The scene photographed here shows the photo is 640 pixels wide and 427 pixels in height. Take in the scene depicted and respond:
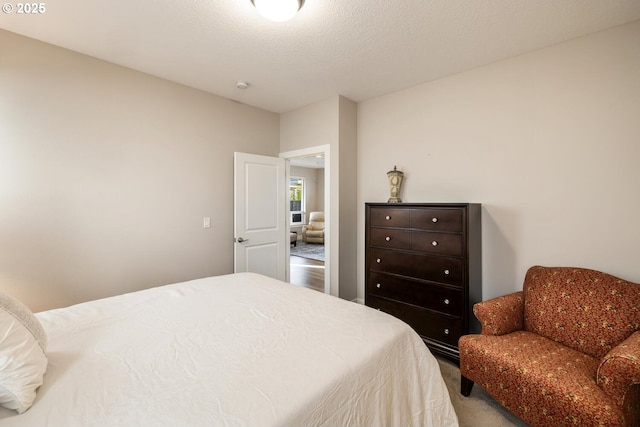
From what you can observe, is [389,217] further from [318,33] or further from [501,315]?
[318,33]

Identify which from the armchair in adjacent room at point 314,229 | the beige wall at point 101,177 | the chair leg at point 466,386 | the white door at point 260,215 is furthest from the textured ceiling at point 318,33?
the armchair in adjacent room at point 314,229

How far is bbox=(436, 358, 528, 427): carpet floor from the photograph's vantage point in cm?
169

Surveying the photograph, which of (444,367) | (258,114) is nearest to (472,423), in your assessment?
(444,367)

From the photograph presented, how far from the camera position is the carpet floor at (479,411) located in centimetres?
169

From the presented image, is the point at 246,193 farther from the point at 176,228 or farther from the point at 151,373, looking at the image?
the point at 151,373

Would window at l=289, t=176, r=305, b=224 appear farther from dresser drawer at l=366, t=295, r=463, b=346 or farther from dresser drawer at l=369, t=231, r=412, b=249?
dresser drawer at l=366, t=295, r=463, b=346

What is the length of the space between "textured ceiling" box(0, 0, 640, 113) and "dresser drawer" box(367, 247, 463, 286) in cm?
180

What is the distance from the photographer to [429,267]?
2.45 meters

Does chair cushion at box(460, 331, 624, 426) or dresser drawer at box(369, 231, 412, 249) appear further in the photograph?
dresser drawer at box(369, 231, 412, 249)

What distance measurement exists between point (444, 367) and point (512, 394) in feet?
2.60

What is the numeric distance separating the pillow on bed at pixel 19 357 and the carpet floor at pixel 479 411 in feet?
6.95

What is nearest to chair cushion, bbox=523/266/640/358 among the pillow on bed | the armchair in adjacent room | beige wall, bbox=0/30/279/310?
the pillow on bed

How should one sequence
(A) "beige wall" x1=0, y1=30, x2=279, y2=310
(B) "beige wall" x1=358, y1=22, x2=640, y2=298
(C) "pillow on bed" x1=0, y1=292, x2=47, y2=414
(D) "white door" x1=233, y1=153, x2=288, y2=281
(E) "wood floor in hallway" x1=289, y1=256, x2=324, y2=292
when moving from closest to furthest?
(C) "pillow on bed" x1=0, y1=292, x2=47, y2=414 < (B) "beige wall" x1=358, y1=22, x2=640, y2=298 < (A) "beige wall" x1=0, y1=30, x2=279, y2=310 < (D) "white door" x1=233, y1=153, x2=288, y2=281 < (E) "wood floor in hallway" x1=289, y1=256, x2=324, y2=292

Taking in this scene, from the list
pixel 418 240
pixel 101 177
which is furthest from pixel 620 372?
pixel 101 177
